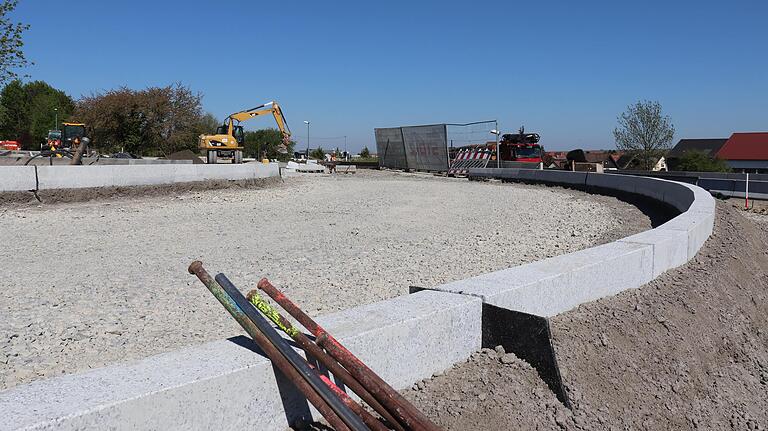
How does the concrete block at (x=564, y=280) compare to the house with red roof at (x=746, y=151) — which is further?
the house with red roof at (x=746, y=151)

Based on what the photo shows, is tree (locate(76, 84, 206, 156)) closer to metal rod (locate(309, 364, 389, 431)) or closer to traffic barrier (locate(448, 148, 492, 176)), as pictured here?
traffic barrier (locate(448, 148, 492, 176))

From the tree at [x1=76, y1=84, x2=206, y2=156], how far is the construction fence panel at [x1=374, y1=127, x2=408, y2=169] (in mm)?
20550

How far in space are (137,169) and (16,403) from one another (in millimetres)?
13793

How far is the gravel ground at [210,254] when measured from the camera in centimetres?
459

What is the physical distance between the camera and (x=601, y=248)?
17.1 ft

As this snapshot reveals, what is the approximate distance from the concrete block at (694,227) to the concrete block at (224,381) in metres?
3.86

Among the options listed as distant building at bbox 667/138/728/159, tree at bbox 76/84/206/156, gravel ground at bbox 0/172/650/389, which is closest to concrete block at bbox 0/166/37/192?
gravel ground at bbox 0/172/650/389

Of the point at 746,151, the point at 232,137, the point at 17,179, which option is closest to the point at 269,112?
the point at 232,137

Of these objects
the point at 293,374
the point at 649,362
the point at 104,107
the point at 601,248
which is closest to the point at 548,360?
the point at 649,362

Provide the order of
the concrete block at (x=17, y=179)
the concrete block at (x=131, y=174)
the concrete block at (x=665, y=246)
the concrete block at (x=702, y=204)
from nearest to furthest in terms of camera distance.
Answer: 1. the concrete block at (x=665, y=246)
2. the concrete block at (x=702, y=204)
3. the concrete block at (x=17, y=179)
4. the concrete block at (x=131, y=174)

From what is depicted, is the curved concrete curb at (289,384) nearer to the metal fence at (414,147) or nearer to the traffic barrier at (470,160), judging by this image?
the traffic barrier at (470,160)

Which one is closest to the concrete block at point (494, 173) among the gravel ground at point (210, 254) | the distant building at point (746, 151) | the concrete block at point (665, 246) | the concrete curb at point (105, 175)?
the gravel ground at point (210, 254)

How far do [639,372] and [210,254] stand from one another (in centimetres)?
554

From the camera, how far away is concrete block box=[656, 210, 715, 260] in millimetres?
6329
